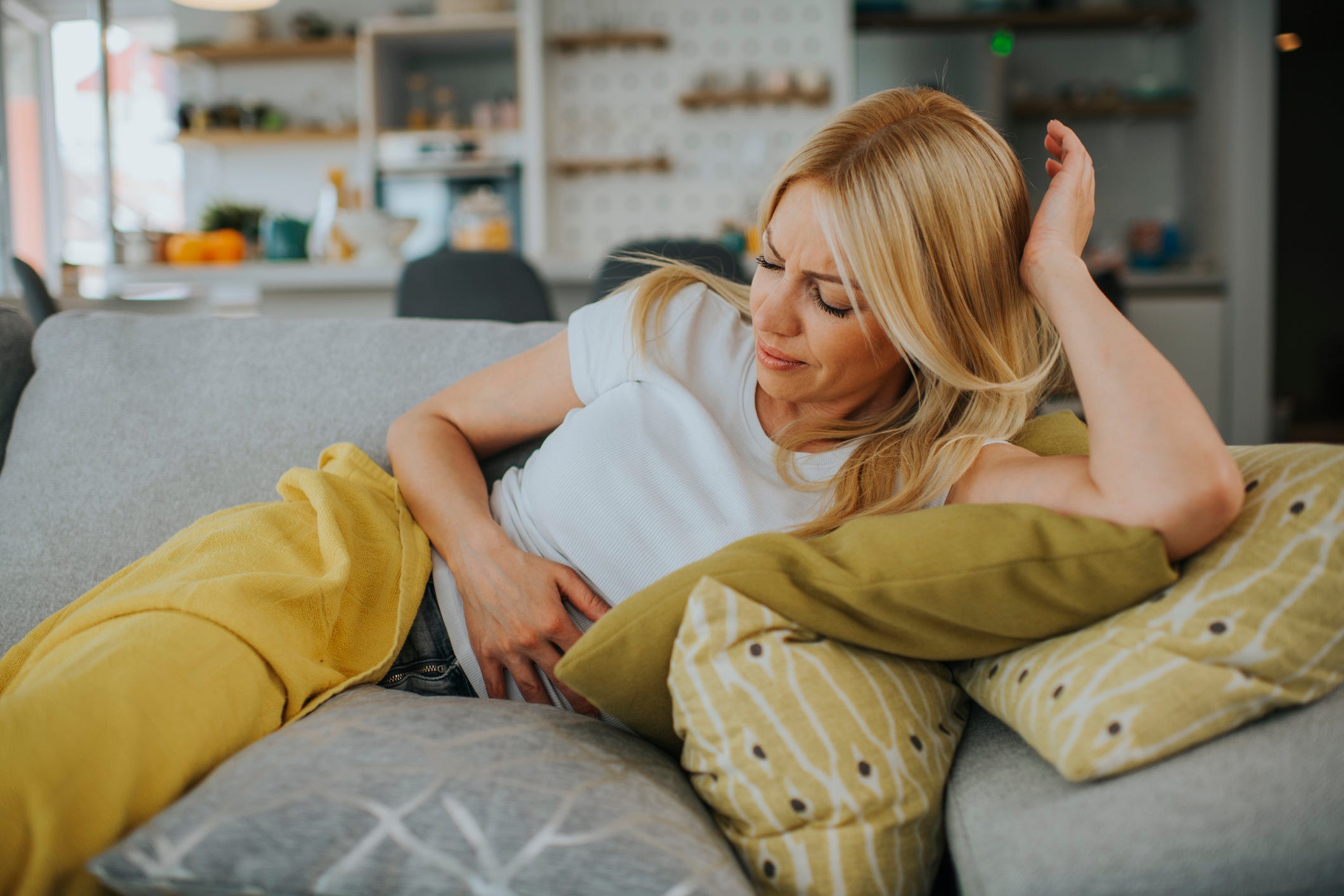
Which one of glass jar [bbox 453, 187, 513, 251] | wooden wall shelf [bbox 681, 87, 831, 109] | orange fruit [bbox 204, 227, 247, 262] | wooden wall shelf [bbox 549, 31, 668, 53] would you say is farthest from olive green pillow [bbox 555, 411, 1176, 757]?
wooden wall shelf [bbox 549, 31, 668, 53]

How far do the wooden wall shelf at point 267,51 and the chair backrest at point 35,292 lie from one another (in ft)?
13.2

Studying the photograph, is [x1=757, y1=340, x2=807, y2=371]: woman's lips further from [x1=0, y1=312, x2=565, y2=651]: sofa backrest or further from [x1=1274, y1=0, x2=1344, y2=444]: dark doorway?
[x1=1274, y1=0, x2=1344, y2=444]: dark doorway

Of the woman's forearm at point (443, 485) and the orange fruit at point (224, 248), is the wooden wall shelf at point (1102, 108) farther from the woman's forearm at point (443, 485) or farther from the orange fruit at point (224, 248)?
the woman's forearm at point (443, 485)

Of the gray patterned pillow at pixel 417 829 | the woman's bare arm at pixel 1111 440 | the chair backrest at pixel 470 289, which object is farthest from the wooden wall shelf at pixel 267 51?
the gray patterned pillow at pixel 417 829

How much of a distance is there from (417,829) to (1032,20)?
551 centimetres

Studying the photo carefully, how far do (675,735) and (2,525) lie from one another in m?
0.94

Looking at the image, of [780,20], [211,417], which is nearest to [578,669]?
[211,417]

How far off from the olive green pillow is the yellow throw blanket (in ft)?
0.90

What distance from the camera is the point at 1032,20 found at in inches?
202

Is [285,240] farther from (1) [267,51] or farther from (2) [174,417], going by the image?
(1) [267,51]

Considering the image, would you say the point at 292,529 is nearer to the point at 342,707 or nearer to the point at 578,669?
the point at 342,707

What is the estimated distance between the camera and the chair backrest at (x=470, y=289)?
8.32 ft

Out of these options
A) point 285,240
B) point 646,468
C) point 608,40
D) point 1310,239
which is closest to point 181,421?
point 646,468

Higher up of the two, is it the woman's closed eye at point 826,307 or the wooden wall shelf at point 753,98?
the wooden wall shelf at point 753,98
